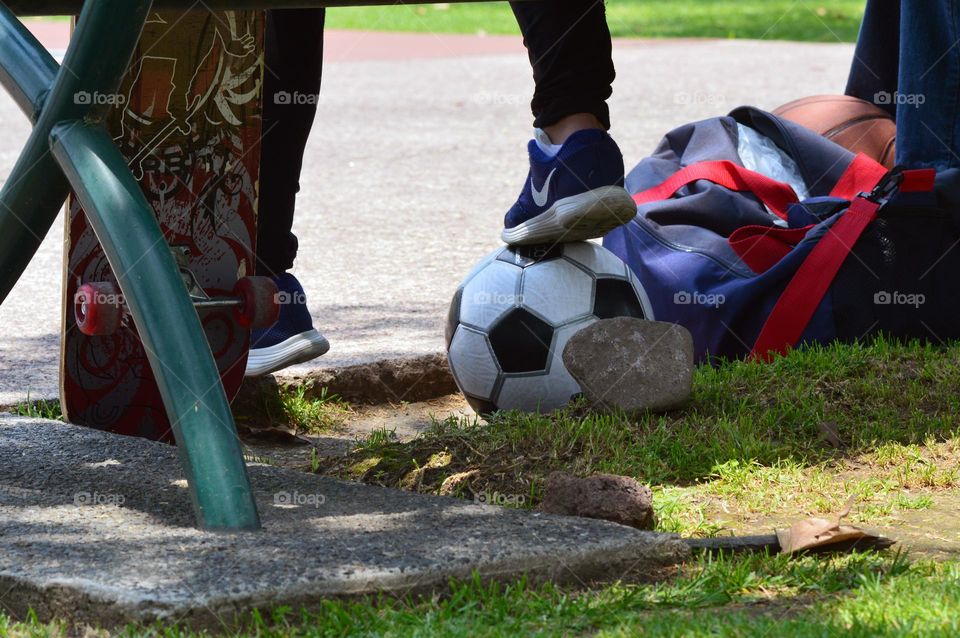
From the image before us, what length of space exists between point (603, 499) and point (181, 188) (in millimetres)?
1306

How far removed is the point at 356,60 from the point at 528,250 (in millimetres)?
9656

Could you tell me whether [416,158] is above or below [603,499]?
above

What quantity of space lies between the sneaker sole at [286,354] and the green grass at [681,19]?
11927 mm

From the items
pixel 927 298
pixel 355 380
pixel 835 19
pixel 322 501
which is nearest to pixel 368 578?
pixel 322 501

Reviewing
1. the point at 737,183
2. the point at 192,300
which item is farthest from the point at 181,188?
the point at 737,183

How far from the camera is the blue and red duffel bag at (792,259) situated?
11.6 feet

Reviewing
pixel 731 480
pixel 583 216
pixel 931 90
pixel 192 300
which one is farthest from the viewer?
pixel 931 90

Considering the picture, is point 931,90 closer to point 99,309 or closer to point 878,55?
point 878,55

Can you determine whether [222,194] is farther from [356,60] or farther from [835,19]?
[835,19]

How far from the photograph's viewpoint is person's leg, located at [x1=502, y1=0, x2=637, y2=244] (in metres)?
2.99

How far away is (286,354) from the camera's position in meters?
3.19

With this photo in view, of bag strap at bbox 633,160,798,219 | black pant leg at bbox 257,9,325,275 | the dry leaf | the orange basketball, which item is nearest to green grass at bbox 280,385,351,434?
black pant leg at bbox 257,9,325,275

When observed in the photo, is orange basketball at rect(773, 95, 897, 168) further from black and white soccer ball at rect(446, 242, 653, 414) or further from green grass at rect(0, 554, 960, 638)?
green grass at rect(0, 554, 960, 638)

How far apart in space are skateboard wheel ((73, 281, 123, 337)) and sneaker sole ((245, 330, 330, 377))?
71cm
